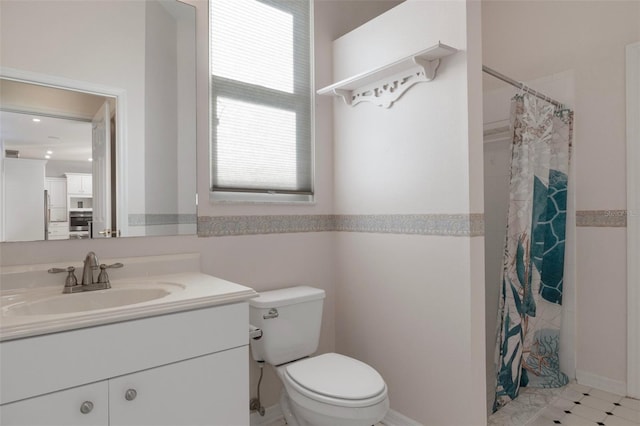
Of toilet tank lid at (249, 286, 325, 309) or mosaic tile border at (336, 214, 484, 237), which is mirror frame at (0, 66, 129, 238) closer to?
toilet tank lid at (249, 286, 325, 309)

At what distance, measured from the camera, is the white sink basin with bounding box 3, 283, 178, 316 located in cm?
127

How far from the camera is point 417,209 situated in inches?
76.0

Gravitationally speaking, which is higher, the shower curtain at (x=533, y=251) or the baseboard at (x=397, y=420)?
the shower curtain at (x=533, y=251)

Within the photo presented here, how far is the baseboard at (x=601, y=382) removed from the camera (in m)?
2.36

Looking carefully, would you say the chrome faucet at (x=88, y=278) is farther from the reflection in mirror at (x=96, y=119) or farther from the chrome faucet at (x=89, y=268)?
the reflection in mirror at (x=96, y=119)

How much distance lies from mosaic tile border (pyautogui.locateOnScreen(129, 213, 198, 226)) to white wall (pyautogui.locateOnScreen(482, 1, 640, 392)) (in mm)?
2527

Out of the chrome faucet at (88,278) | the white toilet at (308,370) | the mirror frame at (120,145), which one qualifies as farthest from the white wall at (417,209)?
the chrome faucet at (88,278)

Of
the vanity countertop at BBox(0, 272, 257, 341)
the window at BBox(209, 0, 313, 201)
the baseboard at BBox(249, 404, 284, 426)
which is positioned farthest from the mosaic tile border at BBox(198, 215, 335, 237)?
the baseboard at BBox(249, 404, 284, 426)

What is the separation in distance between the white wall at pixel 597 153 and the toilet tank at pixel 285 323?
1904 millimetres

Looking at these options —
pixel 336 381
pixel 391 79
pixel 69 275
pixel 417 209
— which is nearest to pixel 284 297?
pixel 336 381

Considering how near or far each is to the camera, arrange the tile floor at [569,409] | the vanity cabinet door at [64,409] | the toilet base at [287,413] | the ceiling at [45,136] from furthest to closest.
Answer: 1. the tile floor at [569,409]
2. the toilet base at [287,413]
3. the ceiling at [45,136]
4. the vanity cabinet door at [64,409]

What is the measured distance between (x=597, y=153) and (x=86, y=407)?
3.03m

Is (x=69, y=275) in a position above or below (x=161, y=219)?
below

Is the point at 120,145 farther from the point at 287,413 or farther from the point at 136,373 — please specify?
the point at 287,413
